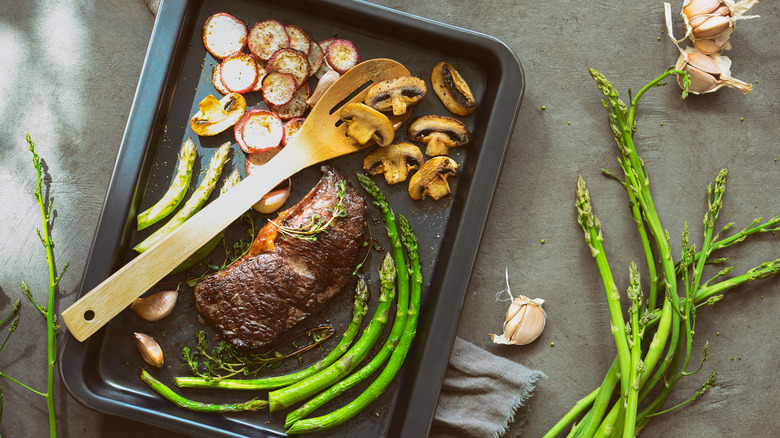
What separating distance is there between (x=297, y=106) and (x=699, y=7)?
254cm

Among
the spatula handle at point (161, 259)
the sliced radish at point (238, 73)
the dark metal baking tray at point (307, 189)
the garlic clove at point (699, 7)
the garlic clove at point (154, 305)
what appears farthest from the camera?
the garlic clove at point (699, 7)

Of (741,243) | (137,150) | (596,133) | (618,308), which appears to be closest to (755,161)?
(741,243)

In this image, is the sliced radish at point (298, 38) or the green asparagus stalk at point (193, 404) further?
the sliced radish at point (298, 38)

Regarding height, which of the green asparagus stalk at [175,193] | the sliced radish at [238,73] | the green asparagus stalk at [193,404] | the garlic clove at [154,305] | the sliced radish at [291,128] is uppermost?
the sliced radish at [238,73]

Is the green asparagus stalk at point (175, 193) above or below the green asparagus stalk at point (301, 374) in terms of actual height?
above

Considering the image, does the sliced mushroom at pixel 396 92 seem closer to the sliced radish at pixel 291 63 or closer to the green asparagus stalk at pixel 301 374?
the sliced radish at pixel 291 63

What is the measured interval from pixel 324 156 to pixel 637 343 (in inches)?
82.3

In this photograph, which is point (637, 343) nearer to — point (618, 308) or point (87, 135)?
point (618, 308)

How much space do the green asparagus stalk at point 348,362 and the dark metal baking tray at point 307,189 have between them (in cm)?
15

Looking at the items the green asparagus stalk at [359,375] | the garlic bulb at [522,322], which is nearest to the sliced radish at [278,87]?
the green asparagus stalk at [359,375]

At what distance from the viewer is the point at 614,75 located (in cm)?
334

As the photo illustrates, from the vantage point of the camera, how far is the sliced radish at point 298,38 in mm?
3152

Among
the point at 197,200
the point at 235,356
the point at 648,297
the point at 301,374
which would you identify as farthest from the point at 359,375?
the point at 648,297

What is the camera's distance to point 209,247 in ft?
9.96
